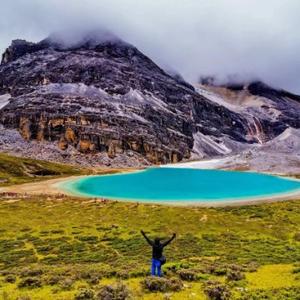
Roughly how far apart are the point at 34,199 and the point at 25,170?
85.2 m

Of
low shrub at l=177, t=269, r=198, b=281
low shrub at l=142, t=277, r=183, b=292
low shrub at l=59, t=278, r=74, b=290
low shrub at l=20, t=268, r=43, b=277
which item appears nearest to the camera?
low shrub at l=142, t=277, r=183, b=292

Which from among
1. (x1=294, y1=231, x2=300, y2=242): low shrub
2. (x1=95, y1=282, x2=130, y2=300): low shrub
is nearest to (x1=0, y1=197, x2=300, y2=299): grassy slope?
(x1=294, y1=231, x2=300, y2=242): low shrub

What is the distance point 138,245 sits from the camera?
154ft

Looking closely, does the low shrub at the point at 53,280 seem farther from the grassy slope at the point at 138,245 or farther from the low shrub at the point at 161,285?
the low shrub at the point at 161,285

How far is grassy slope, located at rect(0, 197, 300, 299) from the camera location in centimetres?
2342

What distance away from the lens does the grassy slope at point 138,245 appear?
2342 centimetres

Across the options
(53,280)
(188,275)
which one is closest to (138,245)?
(188,275)

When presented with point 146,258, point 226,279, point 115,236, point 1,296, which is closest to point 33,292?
point 1,296

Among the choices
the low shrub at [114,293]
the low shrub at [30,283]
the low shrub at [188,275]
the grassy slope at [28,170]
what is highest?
the grassy slope at [28,170]

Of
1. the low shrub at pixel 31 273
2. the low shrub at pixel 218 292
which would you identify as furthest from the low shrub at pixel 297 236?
the low shrub at pixel 31 273

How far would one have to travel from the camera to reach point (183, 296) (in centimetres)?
2072

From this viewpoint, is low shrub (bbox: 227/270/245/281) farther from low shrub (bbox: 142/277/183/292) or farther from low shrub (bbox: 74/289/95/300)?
low shrub (bbox: 74/289/95/300)

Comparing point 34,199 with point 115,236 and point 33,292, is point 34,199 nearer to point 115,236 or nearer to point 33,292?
point 115,236

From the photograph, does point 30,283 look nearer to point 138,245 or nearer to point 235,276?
point 235,276
